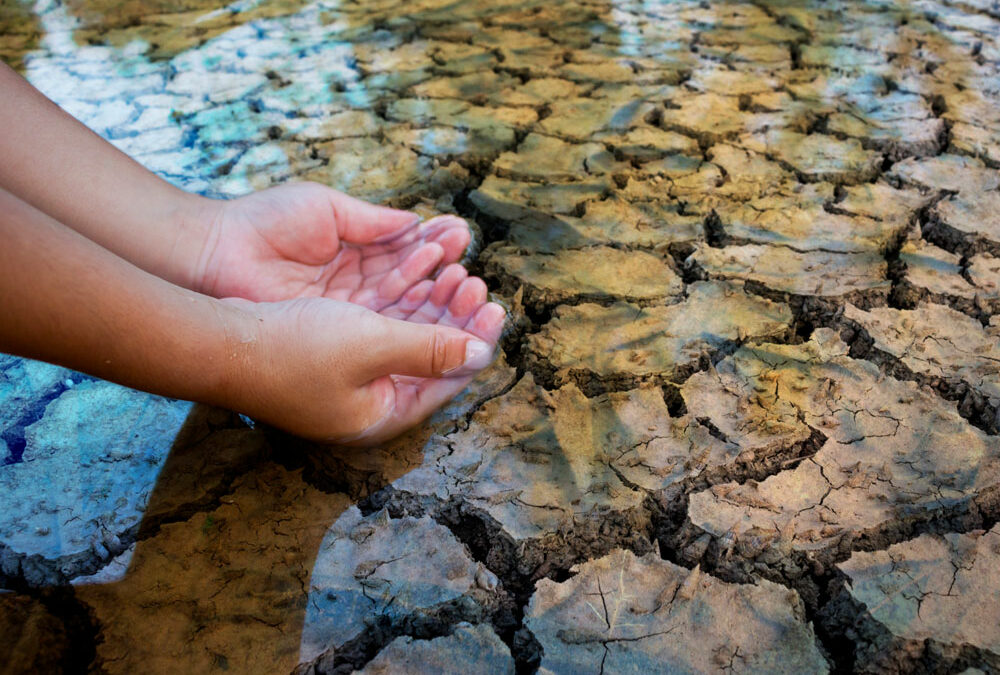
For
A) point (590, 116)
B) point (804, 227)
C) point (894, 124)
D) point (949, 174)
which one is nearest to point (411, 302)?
point (804, 227)

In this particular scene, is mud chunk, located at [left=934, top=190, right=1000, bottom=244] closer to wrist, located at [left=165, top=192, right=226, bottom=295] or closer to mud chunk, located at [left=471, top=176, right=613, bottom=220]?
mud chunk, located at [left=471, top=176, right=613, bottom=220]

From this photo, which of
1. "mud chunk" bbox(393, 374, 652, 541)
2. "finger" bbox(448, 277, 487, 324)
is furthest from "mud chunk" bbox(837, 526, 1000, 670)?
"finger" bbox(448, 277, 487, 324)

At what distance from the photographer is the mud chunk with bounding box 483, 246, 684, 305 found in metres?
1.64

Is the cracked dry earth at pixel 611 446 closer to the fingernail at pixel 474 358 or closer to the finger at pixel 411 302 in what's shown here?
the fingernail at pixel 474 358

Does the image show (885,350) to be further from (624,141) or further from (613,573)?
(624,141)

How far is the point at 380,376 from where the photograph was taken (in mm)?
1236

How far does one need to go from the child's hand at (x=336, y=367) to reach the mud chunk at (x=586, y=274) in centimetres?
39

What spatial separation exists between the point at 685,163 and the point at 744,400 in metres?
1.03

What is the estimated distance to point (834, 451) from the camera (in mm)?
1233

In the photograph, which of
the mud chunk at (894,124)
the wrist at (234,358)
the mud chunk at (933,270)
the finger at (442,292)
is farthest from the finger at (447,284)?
the mud chunk at (894,124)

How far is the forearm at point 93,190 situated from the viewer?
1.29 meters

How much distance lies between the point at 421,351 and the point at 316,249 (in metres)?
0.42

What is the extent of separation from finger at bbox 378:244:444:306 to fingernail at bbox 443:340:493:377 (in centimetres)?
21

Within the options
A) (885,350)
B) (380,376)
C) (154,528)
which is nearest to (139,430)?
(154,528)
